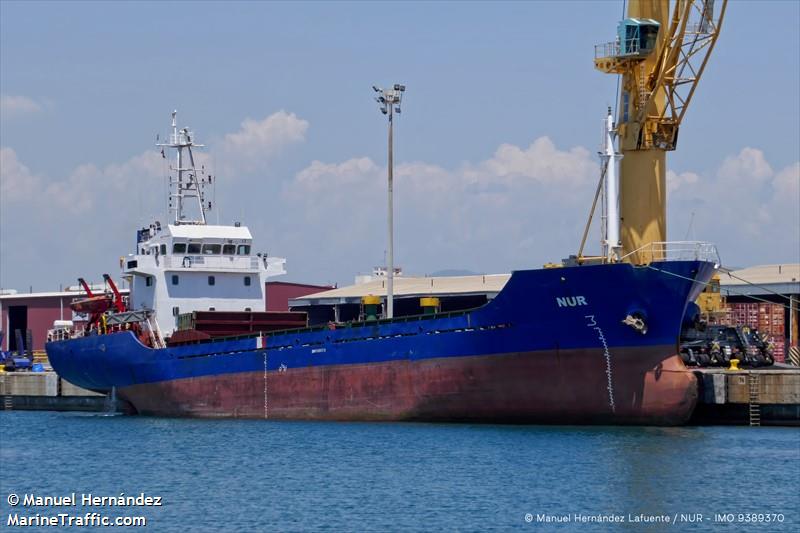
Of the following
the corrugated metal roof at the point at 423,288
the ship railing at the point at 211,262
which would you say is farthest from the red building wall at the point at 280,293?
the ship railing at the point at 211,262

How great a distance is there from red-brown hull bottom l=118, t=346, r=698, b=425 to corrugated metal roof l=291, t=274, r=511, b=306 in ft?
63.2

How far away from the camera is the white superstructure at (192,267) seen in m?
43.1

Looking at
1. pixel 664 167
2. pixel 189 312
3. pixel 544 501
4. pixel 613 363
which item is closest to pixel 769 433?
pixel 613 363

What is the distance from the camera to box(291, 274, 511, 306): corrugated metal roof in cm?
5678

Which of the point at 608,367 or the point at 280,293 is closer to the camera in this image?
the point at 608,367

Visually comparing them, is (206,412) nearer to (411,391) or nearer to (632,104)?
(411,391)

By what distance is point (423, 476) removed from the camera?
1025 inches

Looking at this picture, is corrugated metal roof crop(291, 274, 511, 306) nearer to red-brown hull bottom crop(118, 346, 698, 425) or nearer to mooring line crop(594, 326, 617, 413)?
red-brown hull bottom crop(118, 346, 698, 425)

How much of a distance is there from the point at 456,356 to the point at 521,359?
5.87 feet

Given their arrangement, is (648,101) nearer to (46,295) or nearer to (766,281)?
(766,281)

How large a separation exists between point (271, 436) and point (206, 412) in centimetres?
655

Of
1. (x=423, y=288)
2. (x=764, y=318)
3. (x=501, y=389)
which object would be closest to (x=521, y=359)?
(x=501, y=389)

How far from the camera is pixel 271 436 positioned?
1310 inches

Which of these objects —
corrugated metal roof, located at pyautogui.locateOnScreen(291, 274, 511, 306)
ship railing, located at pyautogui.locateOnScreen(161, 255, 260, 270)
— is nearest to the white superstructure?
ship railing, located at pyautogui.locateOnScreen(161, 255, 260, 270)
